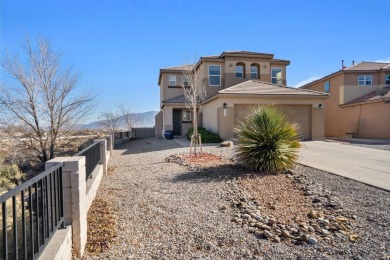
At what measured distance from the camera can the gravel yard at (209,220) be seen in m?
3.38

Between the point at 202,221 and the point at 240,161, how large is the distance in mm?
3896

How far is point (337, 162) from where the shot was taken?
8.95m

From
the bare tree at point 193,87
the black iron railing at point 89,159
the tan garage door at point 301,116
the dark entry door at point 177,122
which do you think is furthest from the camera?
the dark entry door at point 177,122

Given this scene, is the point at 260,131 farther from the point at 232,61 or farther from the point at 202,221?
the point at 232,61

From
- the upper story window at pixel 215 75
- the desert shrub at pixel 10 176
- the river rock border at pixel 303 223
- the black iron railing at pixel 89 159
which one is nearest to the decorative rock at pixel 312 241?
the river rock border at pixel 303 223

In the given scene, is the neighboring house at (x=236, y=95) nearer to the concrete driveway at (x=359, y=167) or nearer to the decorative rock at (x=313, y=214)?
the concrete driveway at (x=359, y=167)

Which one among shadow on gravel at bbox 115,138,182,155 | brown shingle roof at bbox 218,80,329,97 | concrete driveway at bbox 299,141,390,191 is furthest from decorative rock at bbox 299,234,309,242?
brown shingle roof at bbox 218,80,329,97

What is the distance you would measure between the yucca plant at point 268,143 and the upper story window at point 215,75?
1374cm

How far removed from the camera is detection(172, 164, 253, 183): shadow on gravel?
22.6ft

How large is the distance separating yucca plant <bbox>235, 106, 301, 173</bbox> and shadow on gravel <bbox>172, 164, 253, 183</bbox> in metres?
0.40

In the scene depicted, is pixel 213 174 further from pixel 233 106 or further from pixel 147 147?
pixel 233 106

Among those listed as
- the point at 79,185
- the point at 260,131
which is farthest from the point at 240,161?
the point at 79,185

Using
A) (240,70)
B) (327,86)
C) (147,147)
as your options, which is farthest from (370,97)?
(147,147)

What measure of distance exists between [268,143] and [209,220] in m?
3.90
